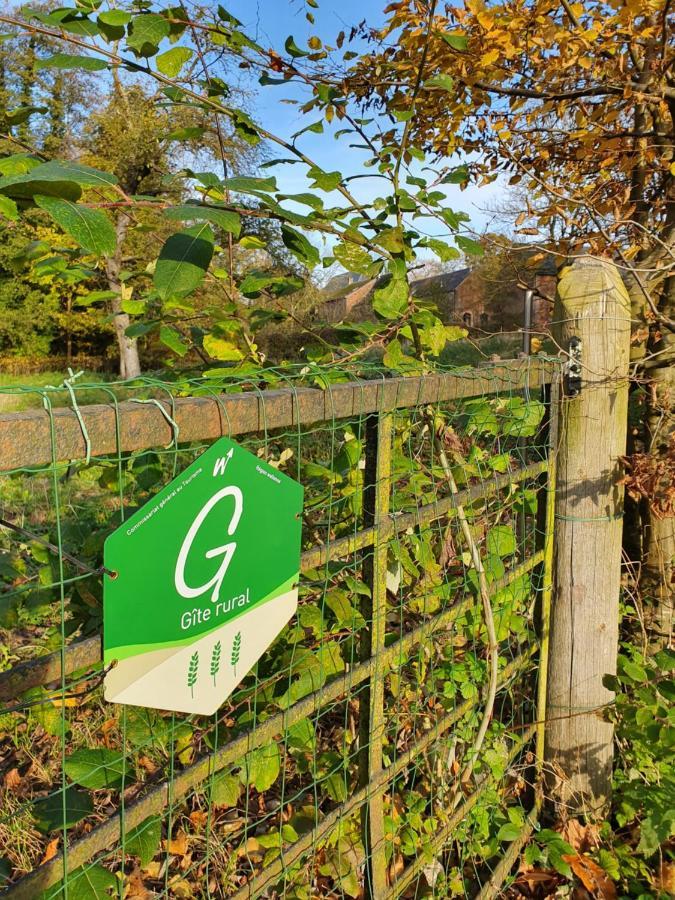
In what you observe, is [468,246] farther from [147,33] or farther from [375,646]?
[375,646]

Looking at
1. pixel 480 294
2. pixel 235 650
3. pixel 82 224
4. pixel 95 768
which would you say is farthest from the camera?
pixel 480 294

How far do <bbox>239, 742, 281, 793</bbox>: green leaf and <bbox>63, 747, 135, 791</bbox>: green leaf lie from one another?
33 centimetres

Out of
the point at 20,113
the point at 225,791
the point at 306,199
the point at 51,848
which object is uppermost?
the point at 20,113

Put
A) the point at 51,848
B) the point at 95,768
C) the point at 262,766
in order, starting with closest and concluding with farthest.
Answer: the point at 95,768
the point at 262,766
the point at 51,848

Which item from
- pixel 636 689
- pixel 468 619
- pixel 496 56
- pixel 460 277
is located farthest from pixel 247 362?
pixel 460 277

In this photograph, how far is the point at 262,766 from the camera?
1.51 m

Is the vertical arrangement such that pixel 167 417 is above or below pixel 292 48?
below

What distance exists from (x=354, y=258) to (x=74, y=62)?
836 mm

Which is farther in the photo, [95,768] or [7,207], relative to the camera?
[95,768]

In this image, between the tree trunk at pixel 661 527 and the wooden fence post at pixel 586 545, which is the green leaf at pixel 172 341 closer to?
the wooden fence post at pixel 586 545

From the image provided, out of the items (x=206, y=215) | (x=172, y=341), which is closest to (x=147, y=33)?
(x=206, y=215)

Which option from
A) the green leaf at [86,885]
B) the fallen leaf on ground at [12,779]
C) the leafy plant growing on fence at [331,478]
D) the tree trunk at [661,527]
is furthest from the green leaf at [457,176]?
the fallen leaf on ground at [12,779]

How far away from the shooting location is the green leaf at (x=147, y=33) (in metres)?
1.31

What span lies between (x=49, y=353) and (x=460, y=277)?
28.3 m
